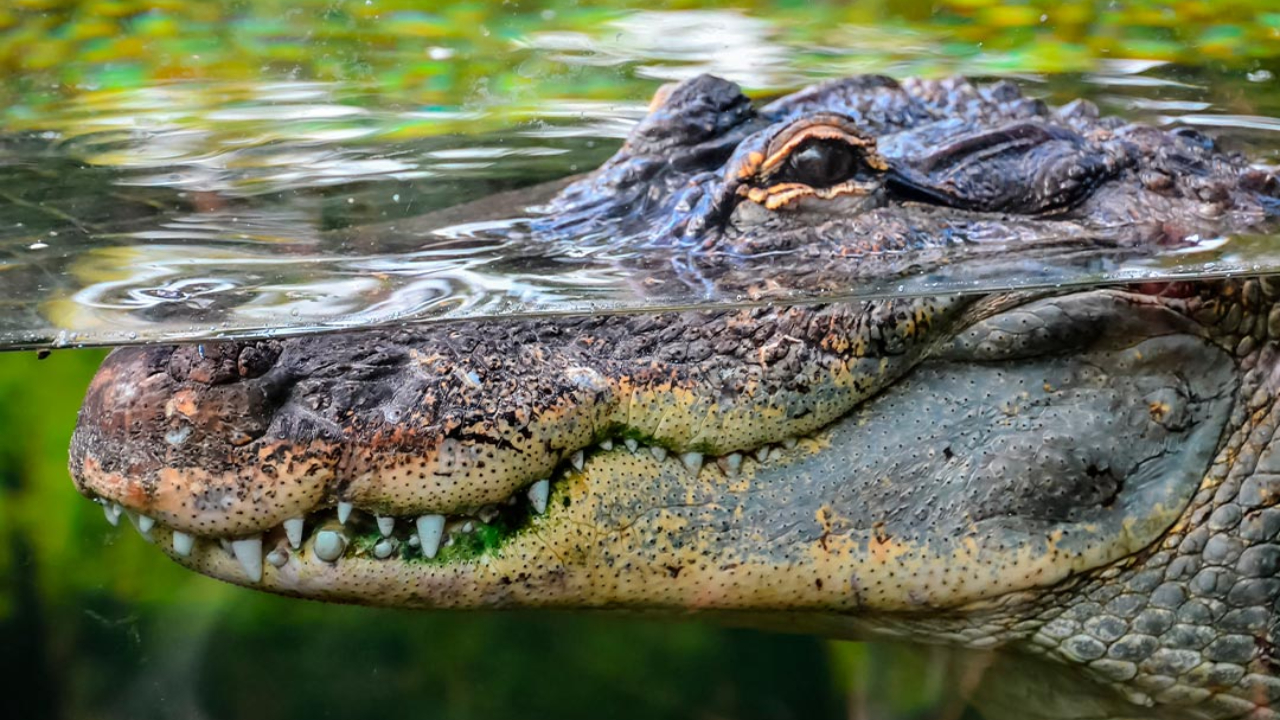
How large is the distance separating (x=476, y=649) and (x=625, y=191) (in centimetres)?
293

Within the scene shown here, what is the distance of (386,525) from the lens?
1.88m

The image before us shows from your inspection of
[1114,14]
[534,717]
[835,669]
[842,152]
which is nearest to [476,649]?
[534,717]

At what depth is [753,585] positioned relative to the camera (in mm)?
2041

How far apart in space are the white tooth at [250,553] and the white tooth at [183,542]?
0.26 ft

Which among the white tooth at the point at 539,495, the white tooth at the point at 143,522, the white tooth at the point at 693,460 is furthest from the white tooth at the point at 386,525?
the white tooth at the point at 693,460

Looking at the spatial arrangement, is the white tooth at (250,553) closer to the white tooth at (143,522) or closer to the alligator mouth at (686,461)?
the alligator mouth at (686,461)

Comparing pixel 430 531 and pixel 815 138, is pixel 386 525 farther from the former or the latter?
pixel 815 138

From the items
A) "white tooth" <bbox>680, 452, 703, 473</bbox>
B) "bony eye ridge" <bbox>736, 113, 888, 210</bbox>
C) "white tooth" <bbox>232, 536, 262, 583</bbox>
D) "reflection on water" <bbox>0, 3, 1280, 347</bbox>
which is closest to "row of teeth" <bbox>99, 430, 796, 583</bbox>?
"white tooth" <bbox>232, 536, 262, 583</bbox>

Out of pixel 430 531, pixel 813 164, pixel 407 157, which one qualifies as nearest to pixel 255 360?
pixel 430 531

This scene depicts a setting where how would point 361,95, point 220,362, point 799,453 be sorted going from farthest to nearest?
point 361,95, point 799,453, point 220,362

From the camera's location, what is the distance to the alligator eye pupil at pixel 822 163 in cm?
228

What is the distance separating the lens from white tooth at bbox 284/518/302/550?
1860 mm

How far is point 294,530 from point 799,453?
0.92 m

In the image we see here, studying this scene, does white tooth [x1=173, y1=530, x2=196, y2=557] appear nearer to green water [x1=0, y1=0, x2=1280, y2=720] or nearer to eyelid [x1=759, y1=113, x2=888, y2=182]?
green water [x1=0, y1=0, x2=1280, y2=720]
